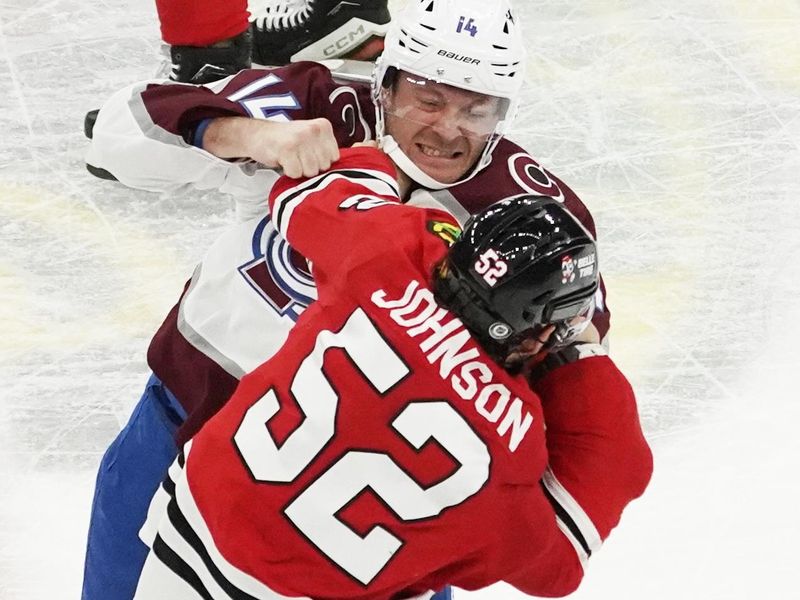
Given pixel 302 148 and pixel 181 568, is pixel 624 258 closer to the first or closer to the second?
pixel 302 148

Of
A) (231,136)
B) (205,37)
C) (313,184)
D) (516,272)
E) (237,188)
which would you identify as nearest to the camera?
(516,272)

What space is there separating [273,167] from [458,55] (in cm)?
28

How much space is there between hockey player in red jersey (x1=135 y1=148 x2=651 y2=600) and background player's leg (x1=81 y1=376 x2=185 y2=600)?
0.34 metres

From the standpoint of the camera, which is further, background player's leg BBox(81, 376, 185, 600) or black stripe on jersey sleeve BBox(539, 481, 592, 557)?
background player's leg BBox(81, 376, 185, 600)

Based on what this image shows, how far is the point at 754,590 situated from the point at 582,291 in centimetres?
112

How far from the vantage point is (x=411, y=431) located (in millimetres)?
1358

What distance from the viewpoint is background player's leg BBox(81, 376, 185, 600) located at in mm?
1877

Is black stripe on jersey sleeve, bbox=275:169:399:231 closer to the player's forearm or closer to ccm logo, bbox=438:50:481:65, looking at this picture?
the player's forearm

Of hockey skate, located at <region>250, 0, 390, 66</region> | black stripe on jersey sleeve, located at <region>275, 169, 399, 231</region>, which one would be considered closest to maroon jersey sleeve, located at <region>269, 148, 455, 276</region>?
black stripe on jersey sleeve, located at <region>275, 169, 399, 231</region>

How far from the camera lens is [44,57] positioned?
12.3 feet

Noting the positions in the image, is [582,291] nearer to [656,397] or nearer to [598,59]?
[656,397]

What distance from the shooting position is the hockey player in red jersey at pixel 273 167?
174 cm

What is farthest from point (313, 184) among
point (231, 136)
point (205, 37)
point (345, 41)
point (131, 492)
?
point (345, 41)

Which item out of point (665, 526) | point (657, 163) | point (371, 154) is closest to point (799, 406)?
point (665, 526)
